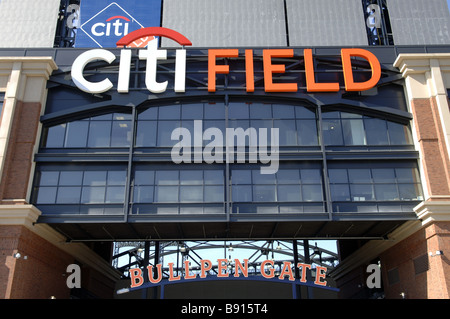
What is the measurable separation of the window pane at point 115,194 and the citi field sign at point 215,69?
21.6 feet

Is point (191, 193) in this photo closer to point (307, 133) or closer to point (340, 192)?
point (307, 133)

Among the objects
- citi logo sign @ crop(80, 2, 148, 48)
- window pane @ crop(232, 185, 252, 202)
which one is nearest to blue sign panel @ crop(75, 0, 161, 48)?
citi logo sign @ crop(80, 2, 148, 48)

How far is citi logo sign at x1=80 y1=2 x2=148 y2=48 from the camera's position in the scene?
158 feet

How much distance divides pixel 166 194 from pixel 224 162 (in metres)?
4.15

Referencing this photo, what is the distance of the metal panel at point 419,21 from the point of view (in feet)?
148

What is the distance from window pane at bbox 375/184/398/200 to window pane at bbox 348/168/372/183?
740 mm

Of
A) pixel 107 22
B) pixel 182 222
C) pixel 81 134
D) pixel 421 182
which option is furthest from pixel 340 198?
pixel 107 22

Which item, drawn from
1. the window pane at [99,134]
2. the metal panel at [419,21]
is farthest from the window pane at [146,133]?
the metal panel at [419,21]

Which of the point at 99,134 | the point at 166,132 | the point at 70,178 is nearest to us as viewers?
the point at 70,178

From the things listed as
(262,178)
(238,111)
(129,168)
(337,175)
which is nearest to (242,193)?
(262,178)

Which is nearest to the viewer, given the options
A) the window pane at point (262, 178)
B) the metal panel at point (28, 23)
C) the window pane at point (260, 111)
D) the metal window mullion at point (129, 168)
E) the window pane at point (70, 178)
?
the metal window mullion at point (129, 168)

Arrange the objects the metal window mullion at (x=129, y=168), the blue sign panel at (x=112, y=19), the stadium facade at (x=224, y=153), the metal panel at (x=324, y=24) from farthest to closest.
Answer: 1. the blue sign panel at (x=112, y=19)
2. the metal panel at (x=324, y=24)
3. the stadium facade at (x=224, y=153)
4. the metal window mullion at (x=129, y=168)

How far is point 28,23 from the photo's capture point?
4694 cm

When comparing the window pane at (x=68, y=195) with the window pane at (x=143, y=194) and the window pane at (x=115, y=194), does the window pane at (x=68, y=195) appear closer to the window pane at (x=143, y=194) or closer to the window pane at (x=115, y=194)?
the window pane at (x=115, y=194)
